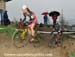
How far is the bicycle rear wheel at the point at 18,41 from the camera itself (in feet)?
43.3

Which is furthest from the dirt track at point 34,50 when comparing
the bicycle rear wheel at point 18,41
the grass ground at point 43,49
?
the bicycle rear wheel at point 18,41

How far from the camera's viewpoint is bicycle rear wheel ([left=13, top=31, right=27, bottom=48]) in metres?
13.2

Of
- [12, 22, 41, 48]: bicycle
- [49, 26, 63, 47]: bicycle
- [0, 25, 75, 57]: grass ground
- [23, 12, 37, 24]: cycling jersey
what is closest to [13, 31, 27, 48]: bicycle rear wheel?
[12, 22, 41, 48]: bicycle

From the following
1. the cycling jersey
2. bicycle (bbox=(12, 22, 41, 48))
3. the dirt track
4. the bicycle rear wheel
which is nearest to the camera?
the dirt track

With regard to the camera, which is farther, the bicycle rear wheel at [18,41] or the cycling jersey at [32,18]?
the bicycle rear wheel at [18,41]

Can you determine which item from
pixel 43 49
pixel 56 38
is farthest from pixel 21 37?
pixel 56 38

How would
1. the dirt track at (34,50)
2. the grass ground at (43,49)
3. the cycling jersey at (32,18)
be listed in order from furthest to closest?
the cycling jersey at (32,18) → the grass ground at (43,49) → the dirt track at (34,50)

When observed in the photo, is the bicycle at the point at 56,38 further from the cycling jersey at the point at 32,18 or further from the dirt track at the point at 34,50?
the cycling jersey at the point at 32,18

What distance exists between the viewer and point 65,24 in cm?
1828

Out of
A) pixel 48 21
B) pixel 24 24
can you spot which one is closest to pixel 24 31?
pixel 24 24

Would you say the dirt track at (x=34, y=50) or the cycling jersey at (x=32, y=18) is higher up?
the cycling jersey at (x=32, y=18)

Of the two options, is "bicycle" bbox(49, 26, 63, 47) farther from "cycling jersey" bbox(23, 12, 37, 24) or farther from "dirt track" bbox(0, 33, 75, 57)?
"cycling jersey" bbox(23, 12, 37, 24)

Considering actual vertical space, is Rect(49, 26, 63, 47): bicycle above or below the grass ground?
above

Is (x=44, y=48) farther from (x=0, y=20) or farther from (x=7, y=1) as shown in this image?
(x=7, y=1)
